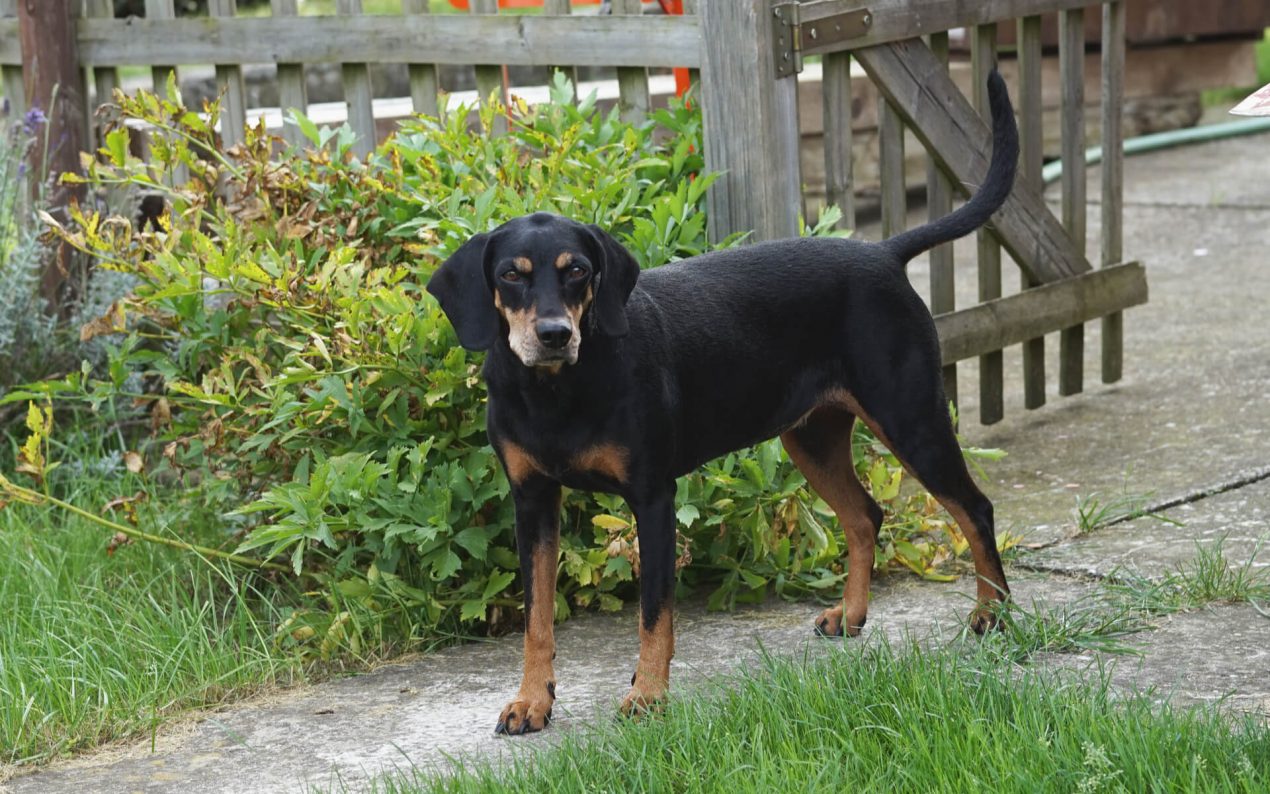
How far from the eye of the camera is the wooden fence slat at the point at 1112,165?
6.07m

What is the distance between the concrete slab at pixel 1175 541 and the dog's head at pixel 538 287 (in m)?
1.64

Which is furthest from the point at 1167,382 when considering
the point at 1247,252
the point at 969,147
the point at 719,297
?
the point at 719,297

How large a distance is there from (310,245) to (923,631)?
2060 millimetres

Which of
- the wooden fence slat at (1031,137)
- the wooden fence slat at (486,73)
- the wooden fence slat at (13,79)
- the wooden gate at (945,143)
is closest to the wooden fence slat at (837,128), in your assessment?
the wooden gate at (945,143)

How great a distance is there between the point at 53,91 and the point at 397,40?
5.42ft

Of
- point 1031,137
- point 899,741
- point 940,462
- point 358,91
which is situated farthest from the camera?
point 1031,137

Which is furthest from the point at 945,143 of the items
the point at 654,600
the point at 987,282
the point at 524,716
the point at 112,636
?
the point at 112,636

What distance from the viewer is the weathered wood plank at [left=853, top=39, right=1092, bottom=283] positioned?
5148mm

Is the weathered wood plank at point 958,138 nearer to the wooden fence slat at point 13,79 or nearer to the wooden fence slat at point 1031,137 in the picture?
the wooden fence slat at point 1031,137

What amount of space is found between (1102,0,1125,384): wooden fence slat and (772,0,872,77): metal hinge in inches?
61.3

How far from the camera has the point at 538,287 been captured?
3191 mm

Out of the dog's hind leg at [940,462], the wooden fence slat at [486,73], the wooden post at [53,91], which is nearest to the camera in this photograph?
the dog's hind leg at [940,462]

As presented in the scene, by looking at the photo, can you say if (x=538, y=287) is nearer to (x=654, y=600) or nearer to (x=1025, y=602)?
(x=654, y=600)

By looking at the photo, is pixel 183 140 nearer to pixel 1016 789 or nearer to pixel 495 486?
pixel 495 486
